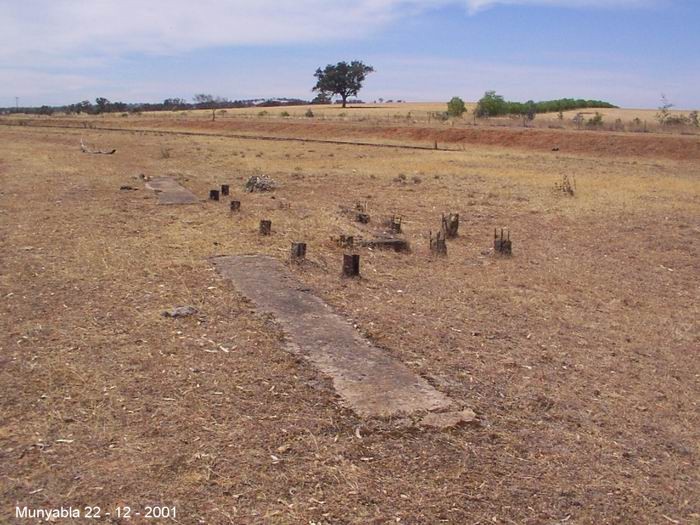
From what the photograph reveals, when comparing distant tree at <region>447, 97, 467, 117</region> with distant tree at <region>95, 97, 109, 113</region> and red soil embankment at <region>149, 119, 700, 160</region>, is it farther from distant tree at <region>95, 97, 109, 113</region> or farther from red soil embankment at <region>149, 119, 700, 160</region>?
distant tree at <region>95, 97, 109, 113</region>

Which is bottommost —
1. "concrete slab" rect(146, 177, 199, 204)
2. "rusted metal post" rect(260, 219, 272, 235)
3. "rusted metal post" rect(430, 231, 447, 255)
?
"rusted metal post" rect(430, 231, 447, 255)

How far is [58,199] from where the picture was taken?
12094 mm

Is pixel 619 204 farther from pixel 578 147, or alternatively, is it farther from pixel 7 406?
pixel 578 147

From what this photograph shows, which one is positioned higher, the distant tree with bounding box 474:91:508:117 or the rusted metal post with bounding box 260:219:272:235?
the distant tree with bounding box 474:91:508:117

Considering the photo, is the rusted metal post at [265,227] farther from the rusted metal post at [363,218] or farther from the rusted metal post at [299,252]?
the rusted metal post at [363,218]

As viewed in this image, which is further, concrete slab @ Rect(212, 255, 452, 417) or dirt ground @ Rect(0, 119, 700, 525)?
concrete slab @ Rect(212, 255, 452, 417)

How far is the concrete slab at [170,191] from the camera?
12469 millimetres

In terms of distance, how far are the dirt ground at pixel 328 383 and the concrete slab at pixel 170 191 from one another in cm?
121

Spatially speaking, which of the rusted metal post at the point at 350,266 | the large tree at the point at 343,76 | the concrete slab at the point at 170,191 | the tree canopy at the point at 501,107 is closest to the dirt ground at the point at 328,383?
the rusted metal post at the point at 350,266

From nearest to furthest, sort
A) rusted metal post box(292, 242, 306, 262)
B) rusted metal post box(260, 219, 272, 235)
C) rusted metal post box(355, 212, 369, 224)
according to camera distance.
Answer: rusted metal post box(292, 242, 306, 262)
rusted metal post box(260, 219, 272, 235)
rusted metal post box(355, 212, 369, 224)

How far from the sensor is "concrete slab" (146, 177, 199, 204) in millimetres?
12469

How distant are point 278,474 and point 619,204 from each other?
1342 centimetres

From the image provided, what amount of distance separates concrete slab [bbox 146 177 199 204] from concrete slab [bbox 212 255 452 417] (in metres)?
5.53

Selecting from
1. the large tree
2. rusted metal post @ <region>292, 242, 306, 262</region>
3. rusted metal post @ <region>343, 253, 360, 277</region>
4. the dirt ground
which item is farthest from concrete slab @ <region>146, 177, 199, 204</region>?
the large tree
